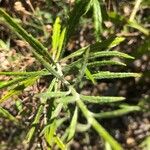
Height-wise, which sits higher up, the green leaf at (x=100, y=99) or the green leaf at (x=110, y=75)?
the green leaf at (x=100, y=99)

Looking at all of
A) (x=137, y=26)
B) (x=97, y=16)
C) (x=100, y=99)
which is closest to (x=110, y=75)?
(x=100, y=99)

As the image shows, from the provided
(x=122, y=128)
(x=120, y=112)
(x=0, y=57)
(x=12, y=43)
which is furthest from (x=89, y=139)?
(x=120, y=112)

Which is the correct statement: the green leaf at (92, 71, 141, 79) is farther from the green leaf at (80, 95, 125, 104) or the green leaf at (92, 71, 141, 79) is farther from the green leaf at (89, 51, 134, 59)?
the green leaf at (80, 95, 125, 104)

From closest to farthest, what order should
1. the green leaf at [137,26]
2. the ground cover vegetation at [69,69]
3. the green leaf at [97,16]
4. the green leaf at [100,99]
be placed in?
the green leaf at [100,99]
the ground cover vegetation at [69,69]
the green leaf at [97,16]
the green leaf at [137,26]

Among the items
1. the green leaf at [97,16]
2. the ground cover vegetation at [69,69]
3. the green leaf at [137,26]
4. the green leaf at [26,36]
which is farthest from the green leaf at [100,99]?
the green leaf at [137,26]

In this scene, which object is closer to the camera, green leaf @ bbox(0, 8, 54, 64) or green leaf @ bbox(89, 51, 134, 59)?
green leaf @ bbox(0, 8, 54, 64)

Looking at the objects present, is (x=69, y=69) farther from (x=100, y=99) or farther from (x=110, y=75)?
(x=100, y=99)

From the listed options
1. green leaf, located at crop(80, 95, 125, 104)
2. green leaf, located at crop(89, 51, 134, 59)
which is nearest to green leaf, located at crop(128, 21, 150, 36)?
green leaf, located at crop(89, 51, 134, 59)

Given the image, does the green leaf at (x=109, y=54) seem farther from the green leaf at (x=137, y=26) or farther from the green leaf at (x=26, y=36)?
the green leaf at (x=137, y=26)

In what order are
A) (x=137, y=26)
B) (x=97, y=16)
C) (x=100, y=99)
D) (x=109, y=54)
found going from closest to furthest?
1. (x=100, y=99)
2. (x=109, y=54)
3. (x=97, y=16)
4. (x=137, y=26)
